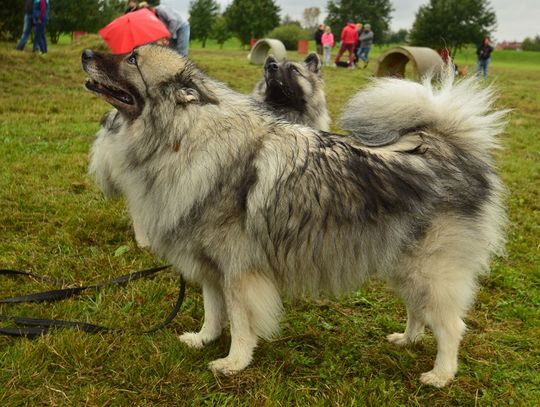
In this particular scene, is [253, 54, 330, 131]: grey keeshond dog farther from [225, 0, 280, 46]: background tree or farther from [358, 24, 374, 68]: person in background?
[225, 0, 280, 46]: background tree

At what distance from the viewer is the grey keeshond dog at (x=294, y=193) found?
7.64 ft

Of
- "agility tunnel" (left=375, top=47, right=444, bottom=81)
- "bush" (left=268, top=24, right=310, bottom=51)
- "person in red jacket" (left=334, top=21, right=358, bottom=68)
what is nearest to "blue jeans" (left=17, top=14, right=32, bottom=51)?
"agility tunnel" (left=375, top=47, right=444, bottom=81)

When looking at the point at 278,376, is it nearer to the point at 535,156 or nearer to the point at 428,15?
the point at 535,156

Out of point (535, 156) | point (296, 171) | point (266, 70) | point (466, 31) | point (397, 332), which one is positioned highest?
point (466, 31)

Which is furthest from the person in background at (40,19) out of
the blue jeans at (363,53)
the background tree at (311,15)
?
the background tree at (311,15)

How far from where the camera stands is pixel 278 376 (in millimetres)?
2562

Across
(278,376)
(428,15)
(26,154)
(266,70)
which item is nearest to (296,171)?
(278,376)

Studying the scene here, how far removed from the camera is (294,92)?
492 cm

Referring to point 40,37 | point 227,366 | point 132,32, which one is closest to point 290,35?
point 40,37

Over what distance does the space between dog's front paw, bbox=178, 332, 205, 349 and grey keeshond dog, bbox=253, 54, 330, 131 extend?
2521 mm

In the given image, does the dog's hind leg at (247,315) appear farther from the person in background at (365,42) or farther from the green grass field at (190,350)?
the person in background at (365,42)

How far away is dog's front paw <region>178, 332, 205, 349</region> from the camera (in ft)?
9.12

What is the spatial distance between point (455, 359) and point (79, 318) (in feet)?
7.06

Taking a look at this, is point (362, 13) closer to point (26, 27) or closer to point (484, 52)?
point (484, 52)
